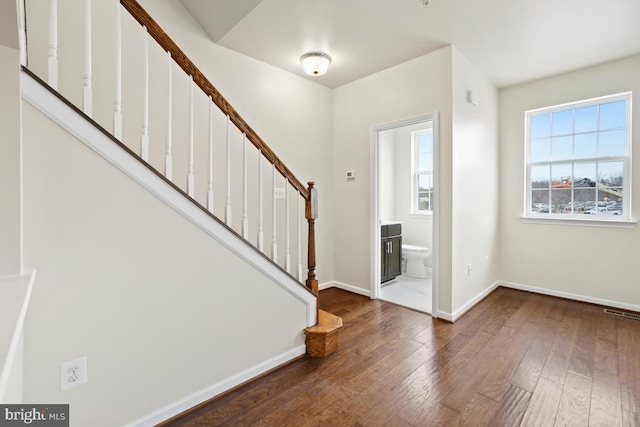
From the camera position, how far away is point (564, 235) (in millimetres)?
3469

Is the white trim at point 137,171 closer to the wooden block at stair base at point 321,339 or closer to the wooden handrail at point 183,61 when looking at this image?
the wooden block at stair base at point 321,339

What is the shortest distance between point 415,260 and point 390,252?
1.93 feet

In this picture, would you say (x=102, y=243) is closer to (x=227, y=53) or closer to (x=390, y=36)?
(x=227, y=53)

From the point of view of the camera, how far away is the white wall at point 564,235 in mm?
3057

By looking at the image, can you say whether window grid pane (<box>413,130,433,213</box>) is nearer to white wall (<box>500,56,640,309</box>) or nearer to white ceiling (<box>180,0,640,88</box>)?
white wall (<box>500,56,640,309</box>)

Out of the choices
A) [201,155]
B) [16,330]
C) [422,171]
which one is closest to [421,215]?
[422,171]

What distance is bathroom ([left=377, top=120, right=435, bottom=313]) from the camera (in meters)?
4.46

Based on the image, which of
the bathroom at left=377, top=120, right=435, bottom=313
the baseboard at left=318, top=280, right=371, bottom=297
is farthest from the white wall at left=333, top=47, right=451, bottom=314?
the bathroom at left=377, top=120, right=435, bottom=313

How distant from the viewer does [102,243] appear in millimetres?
1383

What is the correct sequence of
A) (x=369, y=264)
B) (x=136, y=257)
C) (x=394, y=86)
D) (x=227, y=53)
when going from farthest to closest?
(x=369, y=264) < (x=394, y=86) < (x=227, y=53) < (x=136, y=257)

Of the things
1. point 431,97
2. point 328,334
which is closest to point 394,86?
point 431,97

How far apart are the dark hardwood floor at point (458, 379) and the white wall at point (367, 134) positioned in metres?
0.65

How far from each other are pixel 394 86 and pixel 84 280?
319cm

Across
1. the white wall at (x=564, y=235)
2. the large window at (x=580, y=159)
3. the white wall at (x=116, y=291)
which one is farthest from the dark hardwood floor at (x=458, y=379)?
the large window at (x=580, y=159)
